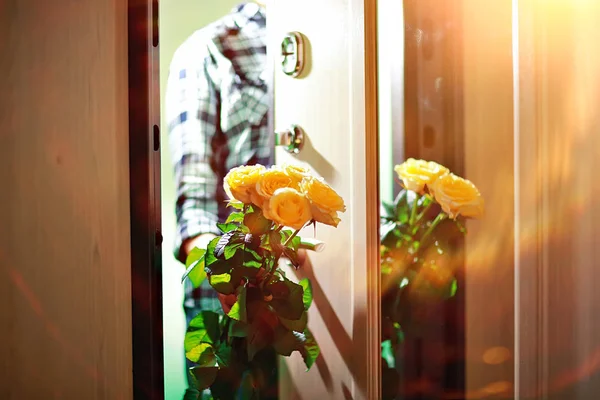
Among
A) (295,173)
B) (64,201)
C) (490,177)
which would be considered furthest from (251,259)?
(490,177)

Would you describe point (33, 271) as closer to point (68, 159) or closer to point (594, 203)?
point (68, 159)

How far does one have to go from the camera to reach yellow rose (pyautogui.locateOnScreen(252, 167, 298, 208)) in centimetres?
77

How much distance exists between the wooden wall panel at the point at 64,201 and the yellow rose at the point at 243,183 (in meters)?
0.13

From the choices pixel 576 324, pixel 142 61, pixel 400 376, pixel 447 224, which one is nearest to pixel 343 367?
pixel 400 376

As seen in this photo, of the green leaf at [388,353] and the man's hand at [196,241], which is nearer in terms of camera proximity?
the green leaf at [388,353]

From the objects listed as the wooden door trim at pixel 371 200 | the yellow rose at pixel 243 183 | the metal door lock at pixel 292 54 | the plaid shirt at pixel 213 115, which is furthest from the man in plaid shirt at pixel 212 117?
the yellow rose at pixel 243 183

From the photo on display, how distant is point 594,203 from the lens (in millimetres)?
1058

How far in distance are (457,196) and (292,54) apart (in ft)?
1.16

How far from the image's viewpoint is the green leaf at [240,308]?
2.65ft

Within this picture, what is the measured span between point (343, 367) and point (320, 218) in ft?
1.01

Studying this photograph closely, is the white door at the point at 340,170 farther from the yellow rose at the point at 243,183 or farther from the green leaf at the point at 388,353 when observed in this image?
the yellow rose at the point at 243,183

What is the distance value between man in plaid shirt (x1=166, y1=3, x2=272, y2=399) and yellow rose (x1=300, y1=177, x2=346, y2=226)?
1.14 feet

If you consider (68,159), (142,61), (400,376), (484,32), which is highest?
(484,32)

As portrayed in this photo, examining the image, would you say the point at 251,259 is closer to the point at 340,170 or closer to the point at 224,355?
the point at 224,355
